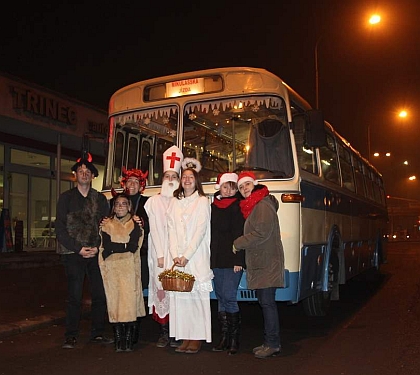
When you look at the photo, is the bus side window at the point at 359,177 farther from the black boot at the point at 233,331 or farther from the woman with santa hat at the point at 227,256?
the black boot at the point at 233,331

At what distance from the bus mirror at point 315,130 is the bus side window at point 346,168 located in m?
3.07

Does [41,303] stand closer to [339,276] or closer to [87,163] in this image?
[87,163]

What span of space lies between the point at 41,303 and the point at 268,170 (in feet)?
15.7

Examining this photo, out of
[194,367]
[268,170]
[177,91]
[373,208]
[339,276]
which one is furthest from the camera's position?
[373,208]

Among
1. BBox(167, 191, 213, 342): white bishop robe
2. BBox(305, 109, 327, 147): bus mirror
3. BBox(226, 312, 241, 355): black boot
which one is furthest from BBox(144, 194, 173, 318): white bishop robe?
BBox(305, 109, 327, 147): bus mirror

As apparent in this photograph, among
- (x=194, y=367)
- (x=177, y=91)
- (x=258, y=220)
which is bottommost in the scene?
(x=194, y=367)

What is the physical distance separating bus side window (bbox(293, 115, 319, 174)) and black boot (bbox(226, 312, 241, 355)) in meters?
2.05

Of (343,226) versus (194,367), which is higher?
(343,226)

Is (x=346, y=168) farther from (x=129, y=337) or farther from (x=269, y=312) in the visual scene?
(x=129, y=337)

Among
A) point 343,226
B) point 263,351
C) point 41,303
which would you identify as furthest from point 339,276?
point 41,303

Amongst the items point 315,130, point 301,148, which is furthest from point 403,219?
point 315,130

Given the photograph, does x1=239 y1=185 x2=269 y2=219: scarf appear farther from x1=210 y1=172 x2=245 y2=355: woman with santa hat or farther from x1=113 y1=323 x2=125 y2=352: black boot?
x1=113 y1=323 x2=125 y2=352: black boot

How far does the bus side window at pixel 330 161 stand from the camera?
8695 mm

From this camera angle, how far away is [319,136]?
718 centimetres
